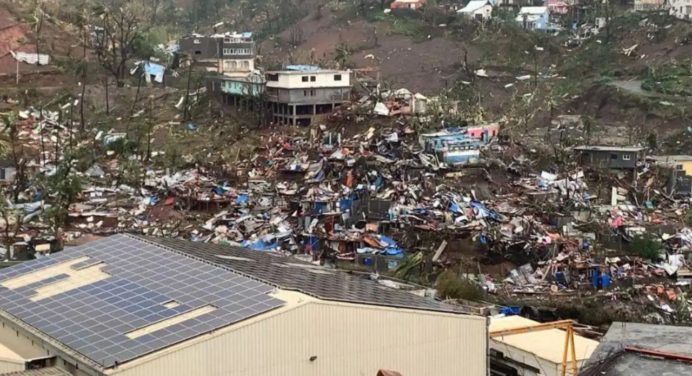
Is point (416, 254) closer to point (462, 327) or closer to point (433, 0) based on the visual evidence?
point (462, 327)

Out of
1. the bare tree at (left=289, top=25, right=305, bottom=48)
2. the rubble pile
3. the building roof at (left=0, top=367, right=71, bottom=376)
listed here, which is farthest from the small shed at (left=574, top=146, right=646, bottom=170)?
the bare tree at (left=289, top=25, right=305, bottom=48)

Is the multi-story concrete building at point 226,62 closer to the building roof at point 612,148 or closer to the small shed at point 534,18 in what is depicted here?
the building roof at point 612,148

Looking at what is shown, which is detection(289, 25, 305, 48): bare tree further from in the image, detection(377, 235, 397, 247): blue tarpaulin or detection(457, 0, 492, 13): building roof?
detection(377, 235, 397, 247): blue tarpaulin

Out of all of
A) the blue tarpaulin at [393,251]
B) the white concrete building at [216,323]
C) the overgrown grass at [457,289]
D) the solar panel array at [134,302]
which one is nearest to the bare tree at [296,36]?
the blue tarpaulin at [393,251]

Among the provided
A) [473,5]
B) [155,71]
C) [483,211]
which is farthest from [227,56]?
[483,211]

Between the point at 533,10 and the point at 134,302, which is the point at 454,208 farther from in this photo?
the point at 533,10
